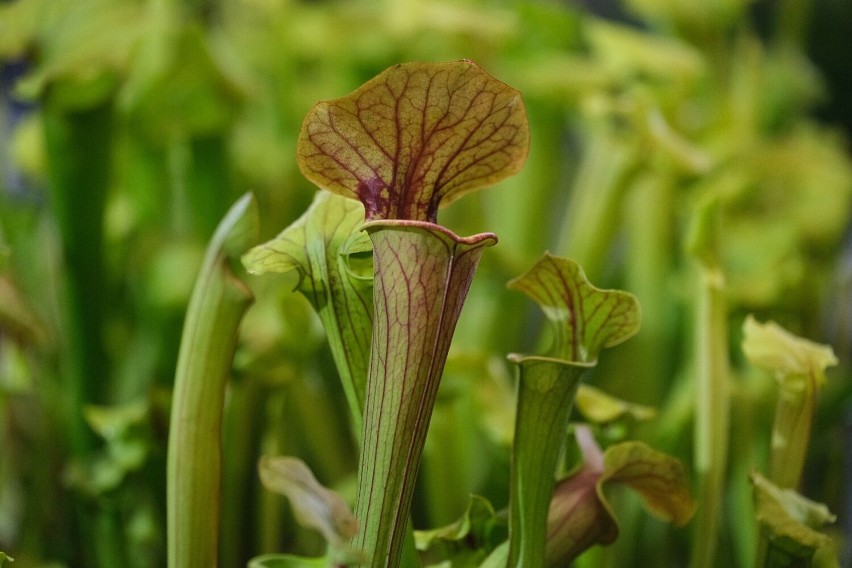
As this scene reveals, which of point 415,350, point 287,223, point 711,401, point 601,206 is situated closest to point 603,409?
point 711,401

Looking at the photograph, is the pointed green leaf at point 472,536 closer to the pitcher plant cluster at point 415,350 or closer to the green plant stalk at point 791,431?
the pitcher plant cluster at point 415,350

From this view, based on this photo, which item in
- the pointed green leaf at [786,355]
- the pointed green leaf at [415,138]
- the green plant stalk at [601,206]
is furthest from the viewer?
the green plant stalk at [601,206]

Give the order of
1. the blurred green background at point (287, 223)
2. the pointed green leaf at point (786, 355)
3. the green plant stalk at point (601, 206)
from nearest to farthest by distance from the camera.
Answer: the pointed green leaf at point (786, 355)
the blurred green background at point (287, 223)
the green plant stalk at point (601, 206)

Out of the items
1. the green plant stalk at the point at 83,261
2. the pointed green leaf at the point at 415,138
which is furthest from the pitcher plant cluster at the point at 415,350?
the green plant stalk at the point at 83,261

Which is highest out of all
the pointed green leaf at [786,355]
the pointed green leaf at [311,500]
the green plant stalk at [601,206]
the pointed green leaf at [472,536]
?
the green plant stalk at [601,206]

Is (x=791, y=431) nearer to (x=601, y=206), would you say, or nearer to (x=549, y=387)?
(x=549, y=387)

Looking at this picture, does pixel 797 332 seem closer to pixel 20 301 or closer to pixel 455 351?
pixel 455 351

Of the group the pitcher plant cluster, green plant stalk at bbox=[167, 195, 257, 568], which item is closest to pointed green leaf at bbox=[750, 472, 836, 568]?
the pitcher plant cluster

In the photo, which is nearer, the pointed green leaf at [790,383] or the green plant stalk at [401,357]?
the green plant stalk at [401,357]
